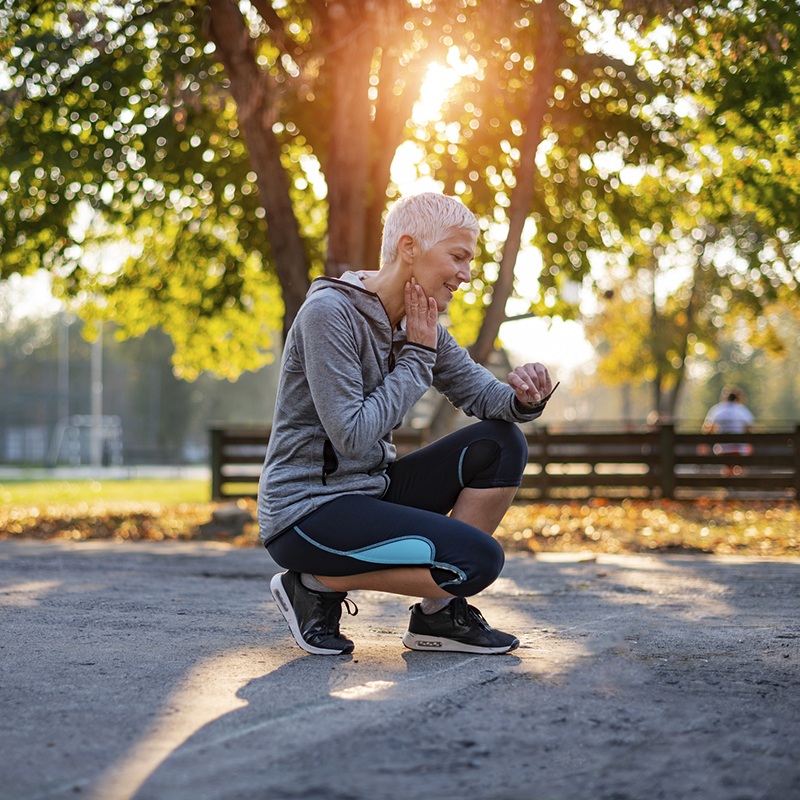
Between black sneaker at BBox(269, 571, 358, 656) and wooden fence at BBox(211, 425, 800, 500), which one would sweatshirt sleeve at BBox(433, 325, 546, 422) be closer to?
black sneaker at BBox(269, 571, 358, 656)

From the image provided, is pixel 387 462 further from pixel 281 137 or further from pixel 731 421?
pixel 731 421

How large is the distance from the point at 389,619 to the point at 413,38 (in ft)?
24.8

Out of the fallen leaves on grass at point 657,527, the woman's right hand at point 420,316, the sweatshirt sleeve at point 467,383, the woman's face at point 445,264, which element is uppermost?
the woman's face at point 445,264

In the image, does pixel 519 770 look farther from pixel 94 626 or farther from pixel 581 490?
pixel 581 490

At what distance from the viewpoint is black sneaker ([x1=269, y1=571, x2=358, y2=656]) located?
3.30 meters

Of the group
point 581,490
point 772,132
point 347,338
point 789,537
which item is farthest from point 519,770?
point 581,490

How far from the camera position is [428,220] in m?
3.27

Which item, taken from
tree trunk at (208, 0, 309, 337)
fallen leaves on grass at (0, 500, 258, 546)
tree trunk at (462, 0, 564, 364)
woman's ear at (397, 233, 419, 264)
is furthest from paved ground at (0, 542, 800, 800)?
fallen leaves on grass at (0, 500, 258, 546)

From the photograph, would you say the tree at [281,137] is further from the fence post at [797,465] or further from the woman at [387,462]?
the woman at [387,462]

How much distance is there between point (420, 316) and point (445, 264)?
210mm

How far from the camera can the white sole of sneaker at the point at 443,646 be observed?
3.31 meters

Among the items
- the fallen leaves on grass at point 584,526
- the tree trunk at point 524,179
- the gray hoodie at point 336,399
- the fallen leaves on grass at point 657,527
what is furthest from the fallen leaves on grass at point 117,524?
the gray hoodie at point 336,399

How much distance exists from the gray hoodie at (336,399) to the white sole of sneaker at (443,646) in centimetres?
56

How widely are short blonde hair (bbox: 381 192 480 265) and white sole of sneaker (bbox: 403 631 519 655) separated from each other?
142cm
